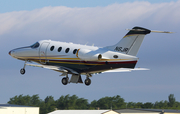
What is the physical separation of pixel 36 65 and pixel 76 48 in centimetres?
587

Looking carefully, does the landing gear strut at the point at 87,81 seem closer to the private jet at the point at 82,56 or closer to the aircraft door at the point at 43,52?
the private jet at the point at 82,56

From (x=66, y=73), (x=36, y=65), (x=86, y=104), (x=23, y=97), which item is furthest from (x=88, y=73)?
(x=23, y=97)

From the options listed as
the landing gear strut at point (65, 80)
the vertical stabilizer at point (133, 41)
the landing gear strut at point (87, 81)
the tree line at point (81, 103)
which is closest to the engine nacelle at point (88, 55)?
the vertical stabilizer at point (133, 41)

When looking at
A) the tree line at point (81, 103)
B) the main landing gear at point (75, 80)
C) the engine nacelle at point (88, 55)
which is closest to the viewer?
the engine nacelle at point (88, 55)

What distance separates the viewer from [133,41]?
49469 mm

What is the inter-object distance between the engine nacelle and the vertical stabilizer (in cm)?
288

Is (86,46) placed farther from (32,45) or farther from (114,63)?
(32,45)

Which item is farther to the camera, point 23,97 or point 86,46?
point 23,97

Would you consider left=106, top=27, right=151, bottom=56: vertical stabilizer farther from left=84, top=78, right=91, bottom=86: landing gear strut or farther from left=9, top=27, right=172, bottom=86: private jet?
left=84, top=78, right=91, bottom=86: landing gear strut

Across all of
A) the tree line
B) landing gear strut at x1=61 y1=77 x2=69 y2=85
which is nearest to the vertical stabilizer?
landing gear strut at x1=61 y1=77 x2=69 y2=85

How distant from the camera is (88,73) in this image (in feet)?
175

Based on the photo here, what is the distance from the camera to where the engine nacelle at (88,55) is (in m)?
49.2

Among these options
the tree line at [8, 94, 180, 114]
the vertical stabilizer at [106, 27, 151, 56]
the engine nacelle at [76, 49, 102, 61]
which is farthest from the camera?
the tree line at [8, 94, 180, 114]

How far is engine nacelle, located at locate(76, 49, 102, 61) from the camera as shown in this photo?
49188mm
